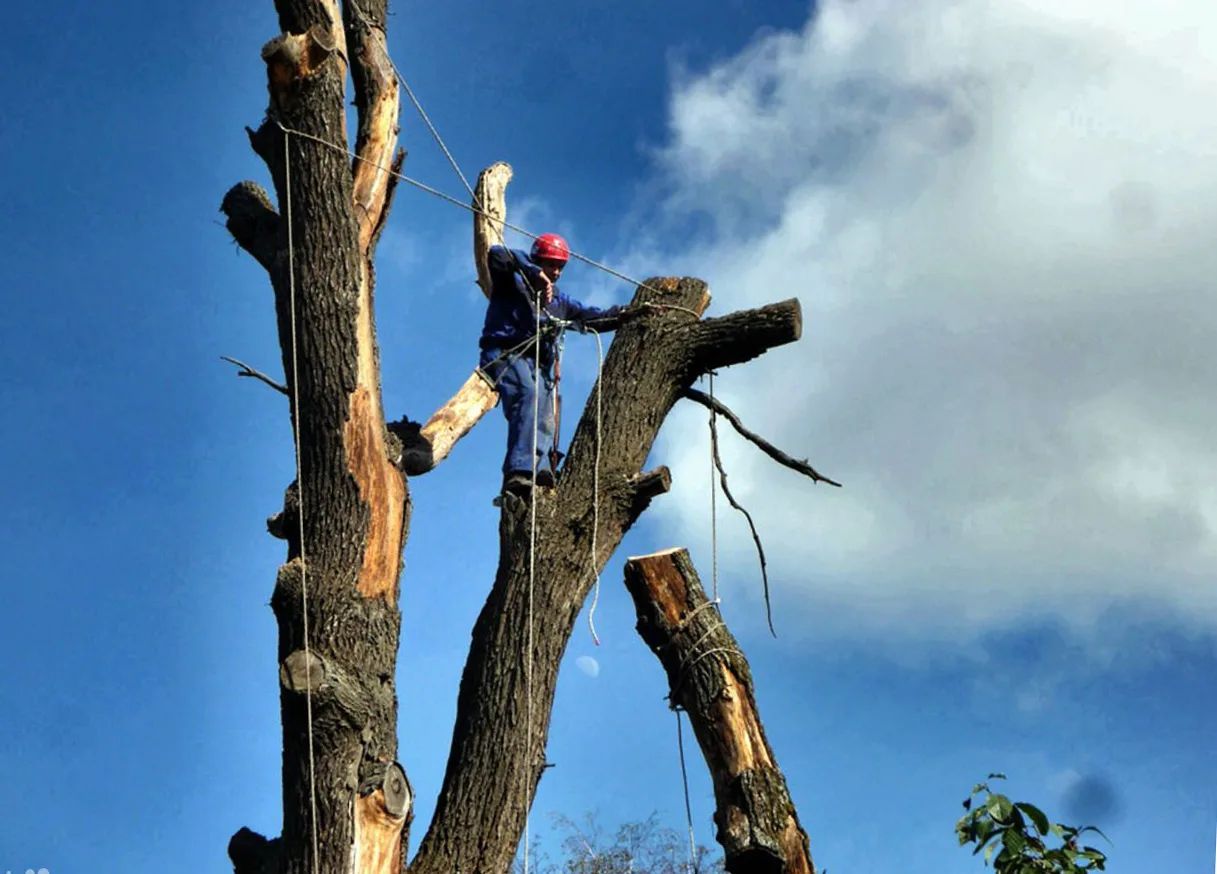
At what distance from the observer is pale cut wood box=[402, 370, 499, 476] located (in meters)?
5.61

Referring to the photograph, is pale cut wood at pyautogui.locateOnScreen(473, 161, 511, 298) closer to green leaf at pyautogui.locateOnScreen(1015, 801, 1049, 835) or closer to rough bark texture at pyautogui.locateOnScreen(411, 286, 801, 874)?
rough bark texture at pyautogui.locateOnScreen(411, 286, 801, 874)

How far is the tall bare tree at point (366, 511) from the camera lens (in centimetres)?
455

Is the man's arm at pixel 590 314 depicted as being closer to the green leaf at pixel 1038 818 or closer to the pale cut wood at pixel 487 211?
the pale cut wood at pixel 487 211

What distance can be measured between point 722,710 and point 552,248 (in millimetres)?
2199

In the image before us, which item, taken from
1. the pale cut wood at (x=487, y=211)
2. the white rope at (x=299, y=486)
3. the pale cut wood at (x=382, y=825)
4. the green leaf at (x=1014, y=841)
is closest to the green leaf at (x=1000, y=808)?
the green leaf at (x=1014, y=841)

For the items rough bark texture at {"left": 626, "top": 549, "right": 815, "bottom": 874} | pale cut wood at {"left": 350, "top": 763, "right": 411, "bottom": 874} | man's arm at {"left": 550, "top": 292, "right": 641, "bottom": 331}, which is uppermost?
man's arm at {"left": 550, "top": 292, "right": 641, "bottom": 331}

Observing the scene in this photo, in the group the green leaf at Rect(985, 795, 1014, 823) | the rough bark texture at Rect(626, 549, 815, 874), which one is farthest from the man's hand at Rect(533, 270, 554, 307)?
the green leaf at Rect(985, 795, 1014, 823)

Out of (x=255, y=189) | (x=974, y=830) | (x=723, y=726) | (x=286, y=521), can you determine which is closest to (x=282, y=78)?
(x=255, y=189)

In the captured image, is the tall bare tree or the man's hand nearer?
the tall bare tree

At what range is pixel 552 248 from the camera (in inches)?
257

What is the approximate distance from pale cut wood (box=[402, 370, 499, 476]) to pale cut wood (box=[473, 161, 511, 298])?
33.2 inches

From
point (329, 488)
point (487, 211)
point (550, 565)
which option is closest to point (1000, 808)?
point (550, 565)

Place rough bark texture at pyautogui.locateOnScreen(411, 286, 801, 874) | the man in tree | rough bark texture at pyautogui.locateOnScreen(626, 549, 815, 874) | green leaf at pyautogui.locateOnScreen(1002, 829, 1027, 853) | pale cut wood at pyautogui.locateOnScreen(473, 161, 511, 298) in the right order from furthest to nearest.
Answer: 1. pale cut wood at pyautogui.locateOnScreen(473, 161, 511, 298)
2. the man in tree
3. rough bark texture at pyautogui.locateOnScreen(626, 549, 815, 874)
4. green leaf at pyautogui.locateOnScreen(1002, 829, 1027, 853)
5. rough bark texture at pyautogui.locateOnScreen(411, 286, 801, 874)

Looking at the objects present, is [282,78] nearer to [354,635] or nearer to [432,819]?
[354,635]
